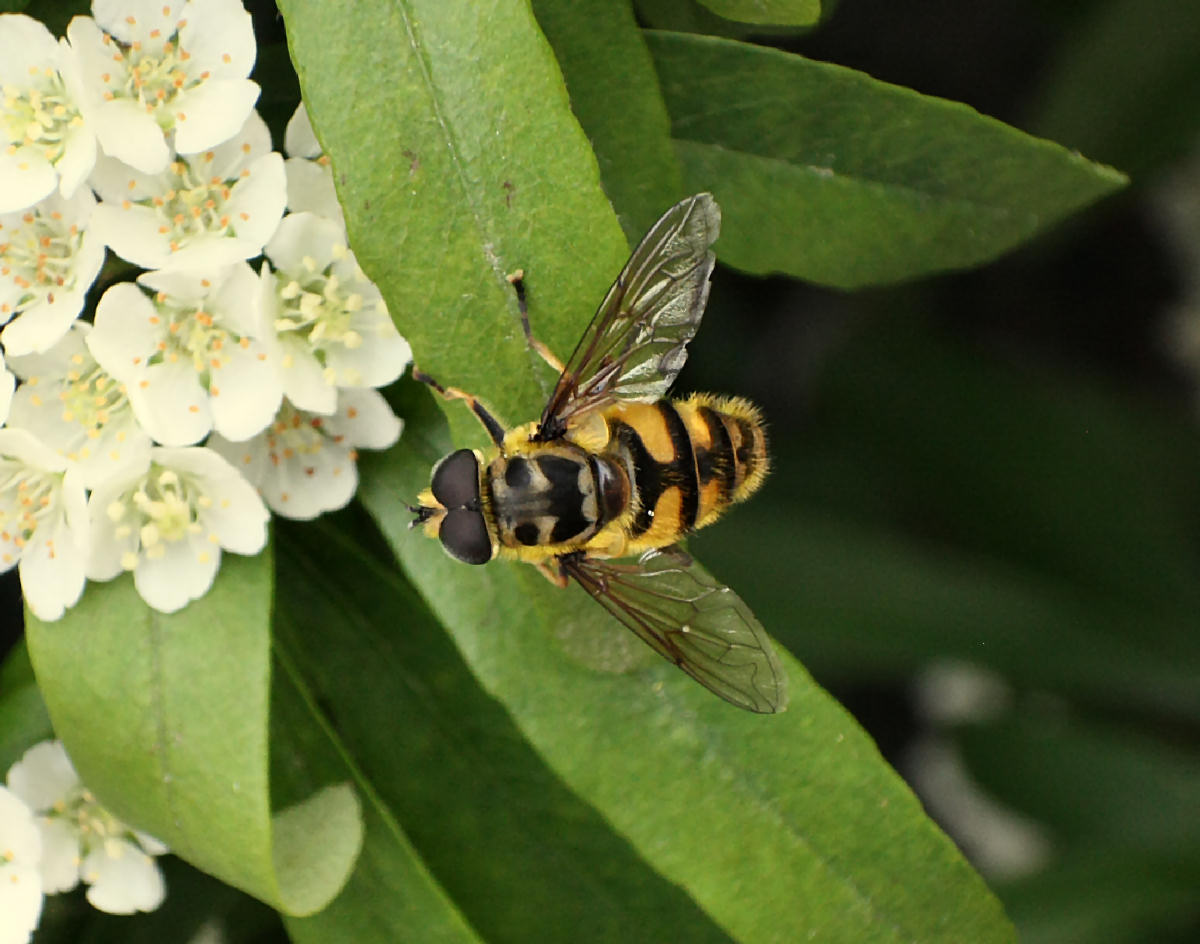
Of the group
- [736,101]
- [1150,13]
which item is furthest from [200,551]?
[1150,13]

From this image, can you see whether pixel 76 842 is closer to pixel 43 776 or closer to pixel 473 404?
pixel 43 776

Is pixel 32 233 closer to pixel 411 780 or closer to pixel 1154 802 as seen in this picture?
pixel 411 780

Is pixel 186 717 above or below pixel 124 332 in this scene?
below

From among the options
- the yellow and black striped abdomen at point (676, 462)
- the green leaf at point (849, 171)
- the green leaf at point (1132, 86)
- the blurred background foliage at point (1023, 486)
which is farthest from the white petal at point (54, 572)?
the green leaf at point (1132, 86)

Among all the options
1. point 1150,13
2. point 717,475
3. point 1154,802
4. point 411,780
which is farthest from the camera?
point 1154,802

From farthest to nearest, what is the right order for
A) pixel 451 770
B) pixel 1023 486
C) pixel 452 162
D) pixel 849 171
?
pixel 1023 486, pixel 451 770, pixel 849 171, pixel 452 162

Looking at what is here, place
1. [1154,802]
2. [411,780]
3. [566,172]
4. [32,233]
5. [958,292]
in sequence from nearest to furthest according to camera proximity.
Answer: [566,172] < [32,233] < [411,780] < [1154,802] < [958,292]

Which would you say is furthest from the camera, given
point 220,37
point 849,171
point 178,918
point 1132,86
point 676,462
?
point 1132,86

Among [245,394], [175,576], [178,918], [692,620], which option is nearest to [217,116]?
[245,394]
